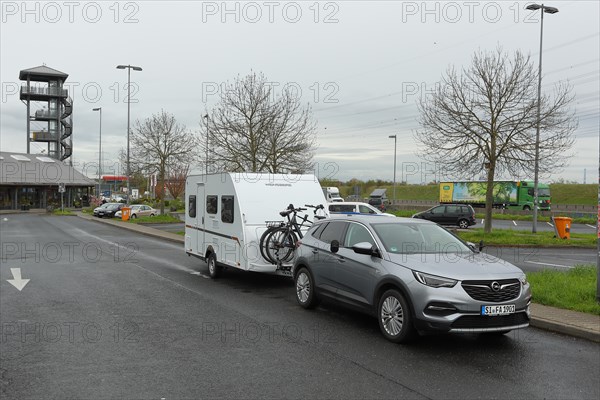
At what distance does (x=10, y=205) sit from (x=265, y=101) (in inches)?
1990

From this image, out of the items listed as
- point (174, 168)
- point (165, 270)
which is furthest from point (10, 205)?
point (165, 270)

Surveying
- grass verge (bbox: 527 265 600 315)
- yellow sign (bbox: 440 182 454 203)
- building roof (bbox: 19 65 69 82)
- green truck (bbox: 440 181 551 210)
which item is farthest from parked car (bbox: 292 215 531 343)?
building roof (bbox: 19 65 69 82)

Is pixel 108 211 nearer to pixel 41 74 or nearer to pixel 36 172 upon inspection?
pixel 36 172

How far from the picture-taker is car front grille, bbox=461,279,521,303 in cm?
641

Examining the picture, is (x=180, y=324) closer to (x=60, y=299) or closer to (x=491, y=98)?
(x=60, y=299)

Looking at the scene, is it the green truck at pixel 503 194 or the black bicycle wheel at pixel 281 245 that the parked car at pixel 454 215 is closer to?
the black bicycle wheel at pixel 281 245

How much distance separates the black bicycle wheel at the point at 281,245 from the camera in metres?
10.9

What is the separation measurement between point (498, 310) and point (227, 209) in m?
6.86

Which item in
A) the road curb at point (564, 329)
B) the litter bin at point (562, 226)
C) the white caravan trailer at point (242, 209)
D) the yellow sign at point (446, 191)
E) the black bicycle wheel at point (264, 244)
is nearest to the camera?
the road curb at point (564, 329)

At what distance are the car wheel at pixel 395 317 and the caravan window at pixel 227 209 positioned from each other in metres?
5.32

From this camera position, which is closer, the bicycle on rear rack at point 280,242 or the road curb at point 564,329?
the road curb at point 564,329

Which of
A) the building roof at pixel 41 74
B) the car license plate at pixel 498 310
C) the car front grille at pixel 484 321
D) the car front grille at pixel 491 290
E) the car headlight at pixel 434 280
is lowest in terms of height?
the car front grille at pixel 484 321

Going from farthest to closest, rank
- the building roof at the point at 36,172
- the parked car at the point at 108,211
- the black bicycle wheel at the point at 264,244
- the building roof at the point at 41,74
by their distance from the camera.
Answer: the building roof at the point at 41,74, the building roof at the point at 36,172, the parked car at the point at 108,211, the black bicycle wheel at the point at 264,244

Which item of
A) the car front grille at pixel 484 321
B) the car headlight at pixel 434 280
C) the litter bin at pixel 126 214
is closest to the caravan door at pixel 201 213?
the car headlight at pixel 434 280
